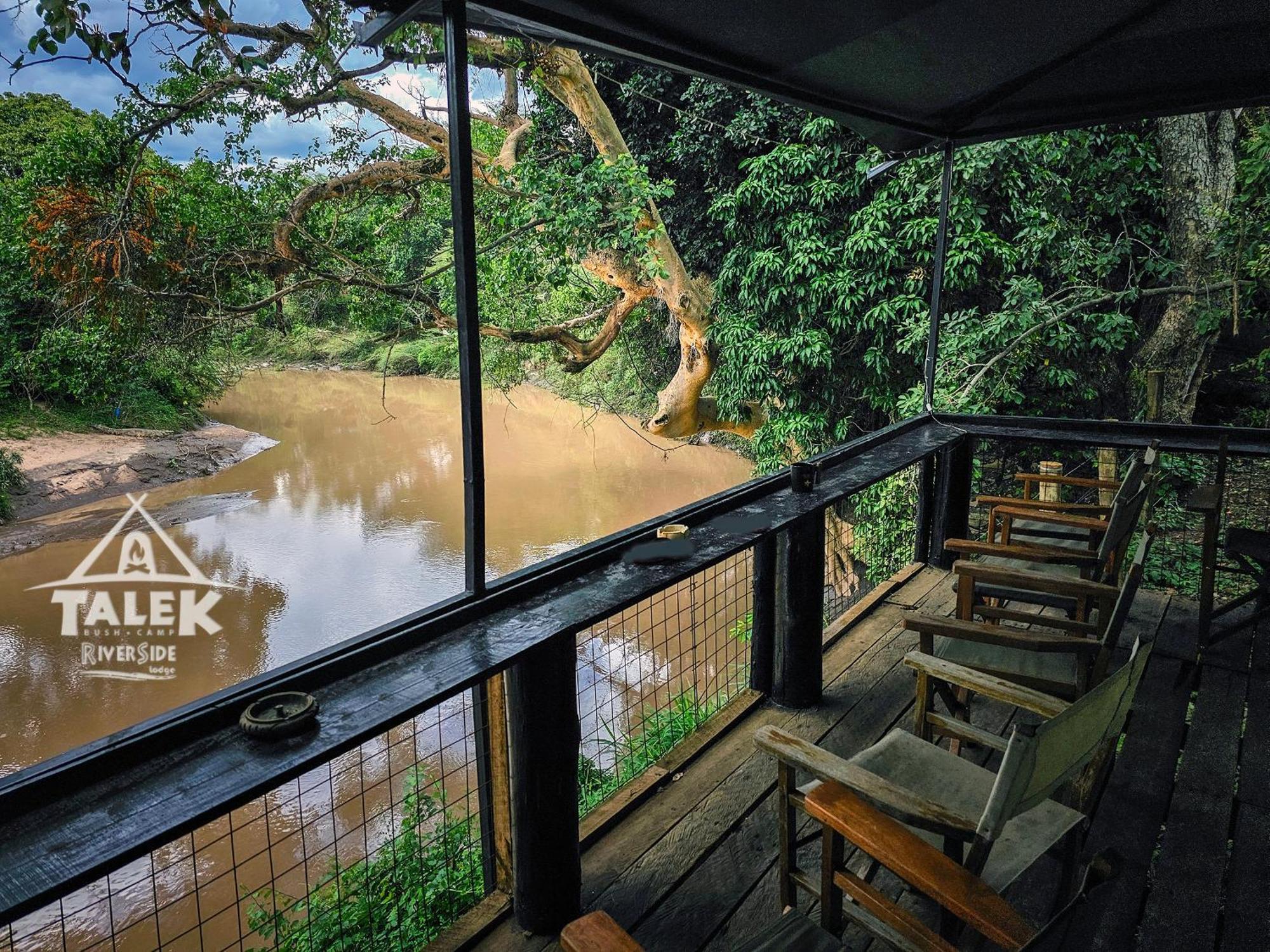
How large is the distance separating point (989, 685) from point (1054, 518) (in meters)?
1.54

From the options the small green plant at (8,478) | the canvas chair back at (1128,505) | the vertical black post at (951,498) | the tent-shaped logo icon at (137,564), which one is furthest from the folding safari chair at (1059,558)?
the small green plant at (8,478)

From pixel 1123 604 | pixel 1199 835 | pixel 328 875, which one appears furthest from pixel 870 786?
pixel 328 875

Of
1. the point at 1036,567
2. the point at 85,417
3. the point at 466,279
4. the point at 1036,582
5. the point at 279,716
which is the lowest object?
the point at 85,417

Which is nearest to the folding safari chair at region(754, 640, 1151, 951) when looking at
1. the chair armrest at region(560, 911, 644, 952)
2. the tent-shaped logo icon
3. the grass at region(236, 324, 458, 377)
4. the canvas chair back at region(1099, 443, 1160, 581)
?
the chair armrest at region(560, 911, 644, 952)

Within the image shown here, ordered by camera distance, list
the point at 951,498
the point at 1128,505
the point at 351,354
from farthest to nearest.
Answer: the point at 351,354
the point at 951,498
the point at 1128,505

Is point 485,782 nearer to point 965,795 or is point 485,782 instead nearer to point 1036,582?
point 965,795

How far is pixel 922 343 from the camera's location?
279 inches

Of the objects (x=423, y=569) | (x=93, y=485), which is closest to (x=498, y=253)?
(x=423, y=569)

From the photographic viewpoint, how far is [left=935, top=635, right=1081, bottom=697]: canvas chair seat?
6.45ft

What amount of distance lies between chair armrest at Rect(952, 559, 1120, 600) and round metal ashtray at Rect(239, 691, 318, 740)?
1.90 meters

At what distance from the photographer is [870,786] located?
4.29 feet

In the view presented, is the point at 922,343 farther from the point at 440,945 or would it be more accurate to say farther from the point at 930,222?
the point at 440,945

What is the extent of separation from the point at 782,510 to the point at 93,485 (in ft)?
48.8

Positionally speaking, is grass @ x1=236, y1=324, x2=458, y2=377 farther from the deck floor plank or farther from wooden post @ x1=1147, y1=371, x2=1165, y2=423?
the deck floor plank
